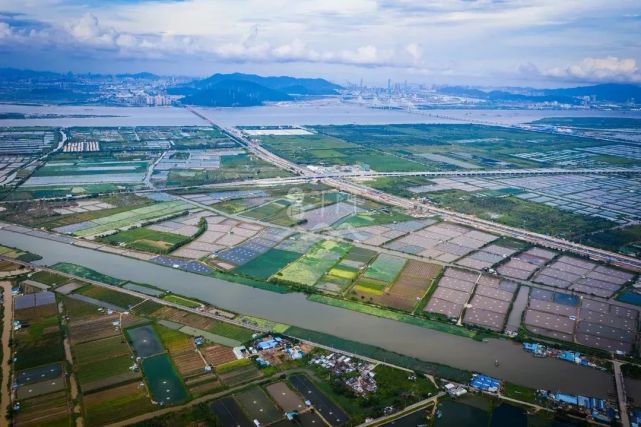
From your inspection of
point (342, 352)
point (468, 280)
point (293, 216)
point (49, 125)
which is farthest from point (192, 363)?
point (49, 125)

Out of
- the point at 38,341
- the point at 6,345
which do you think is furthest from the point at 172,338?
the point at 6,345

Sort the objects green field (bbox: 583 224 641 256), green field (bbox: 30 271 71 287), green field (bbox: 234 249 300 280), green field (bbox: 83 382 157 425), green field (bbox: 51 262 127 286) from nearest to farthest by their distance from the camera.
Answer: green field (bbox: 83 382 157 425) < green field (bbox: 30 271 71 287) < green field (bbox: 51 262 127 286) < green field (bbox: 234 249 300 280) < green field (bbox: 583 224 641 256)

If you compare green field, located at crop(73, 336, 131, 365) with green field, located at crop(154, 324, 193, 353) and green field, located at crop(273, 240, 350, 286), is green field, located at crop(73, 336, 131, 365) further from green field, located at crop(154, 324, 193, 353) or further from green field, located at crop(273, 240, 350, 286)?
green field, located at crop(273, 240, 350, 286)

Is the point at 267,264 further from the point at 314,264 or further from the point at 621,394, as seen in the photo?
the point at 621,394

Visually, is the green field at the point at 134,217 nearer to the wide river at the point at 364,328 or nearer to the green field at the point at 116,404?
the wide river at the point at 364,328

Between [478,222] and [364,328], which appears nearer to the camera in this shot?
[364,328]

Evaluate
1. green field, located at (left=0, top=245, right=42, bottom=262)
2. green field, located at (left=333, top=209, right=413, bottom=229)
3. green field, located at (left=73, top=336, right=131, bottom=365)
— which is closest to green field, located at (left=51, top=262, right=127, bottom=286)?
green field, located at (left=0, top=245, right=42, bottom=262)
